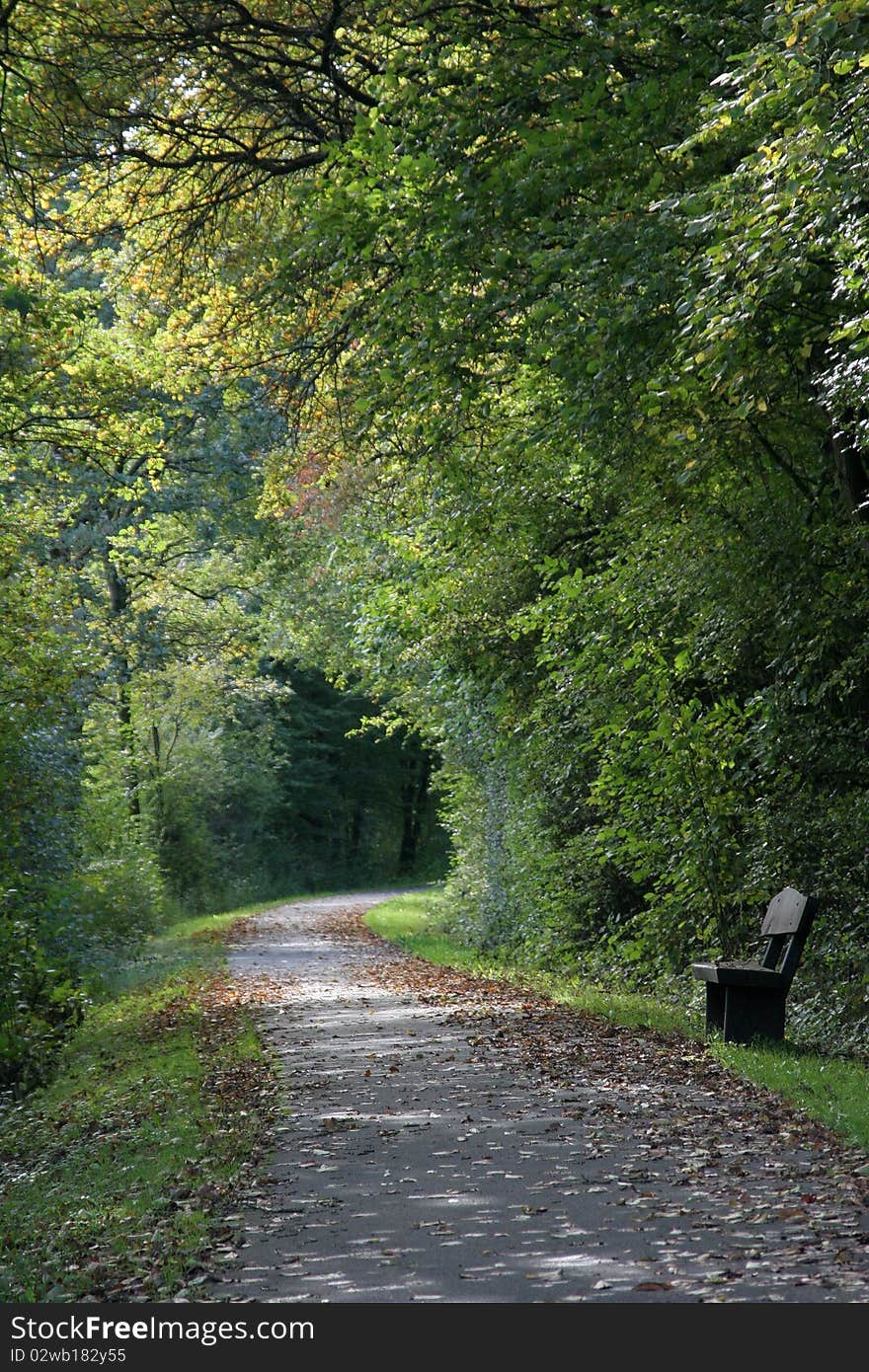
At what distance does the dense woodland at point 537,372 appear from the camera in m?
10.2

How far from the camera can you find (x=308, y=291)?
16.2 meters

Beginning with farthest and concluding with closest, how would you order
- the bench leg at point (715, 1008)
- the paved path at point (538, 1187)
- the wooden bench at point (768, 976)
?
the bench leg at point (715, 1008), the wooden bench at point (768, 976), the paved path at point (538, 1187)

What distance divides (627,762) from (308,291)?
640 cm

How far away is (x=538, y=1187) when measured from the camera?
7137mm

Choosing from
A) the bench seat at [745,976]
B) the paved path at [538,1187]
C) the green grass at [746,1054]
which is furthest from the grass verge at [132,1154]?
the bench seat at [745,976]

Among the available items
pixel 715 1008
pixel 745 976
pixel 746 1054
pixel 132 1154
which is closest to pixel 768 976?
pixel 745 976

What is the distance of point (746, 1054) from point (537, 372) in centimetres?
772

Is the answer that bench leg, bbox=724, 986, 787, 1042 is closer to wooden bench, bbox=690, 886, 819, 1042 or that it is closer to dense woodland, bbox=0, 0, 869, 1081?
wooden bench, bbox=690, 886, 819, 1042

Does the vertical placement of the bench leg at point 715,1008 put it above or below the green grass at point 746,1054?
above

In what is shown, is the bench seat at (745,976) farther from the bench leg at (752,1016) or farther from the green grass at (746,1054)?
the green grass at (746,1054)

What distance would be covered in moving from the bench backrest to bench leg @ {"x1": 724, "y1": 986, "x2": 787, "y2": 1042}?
27 cm

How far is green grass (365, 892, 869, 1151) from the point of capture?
8438 millimetres

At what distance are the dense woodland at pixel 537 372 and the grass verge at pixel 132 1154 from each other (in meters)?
1.16

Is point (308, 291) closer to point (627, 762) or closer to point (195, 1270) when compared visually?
point (627, 762)
